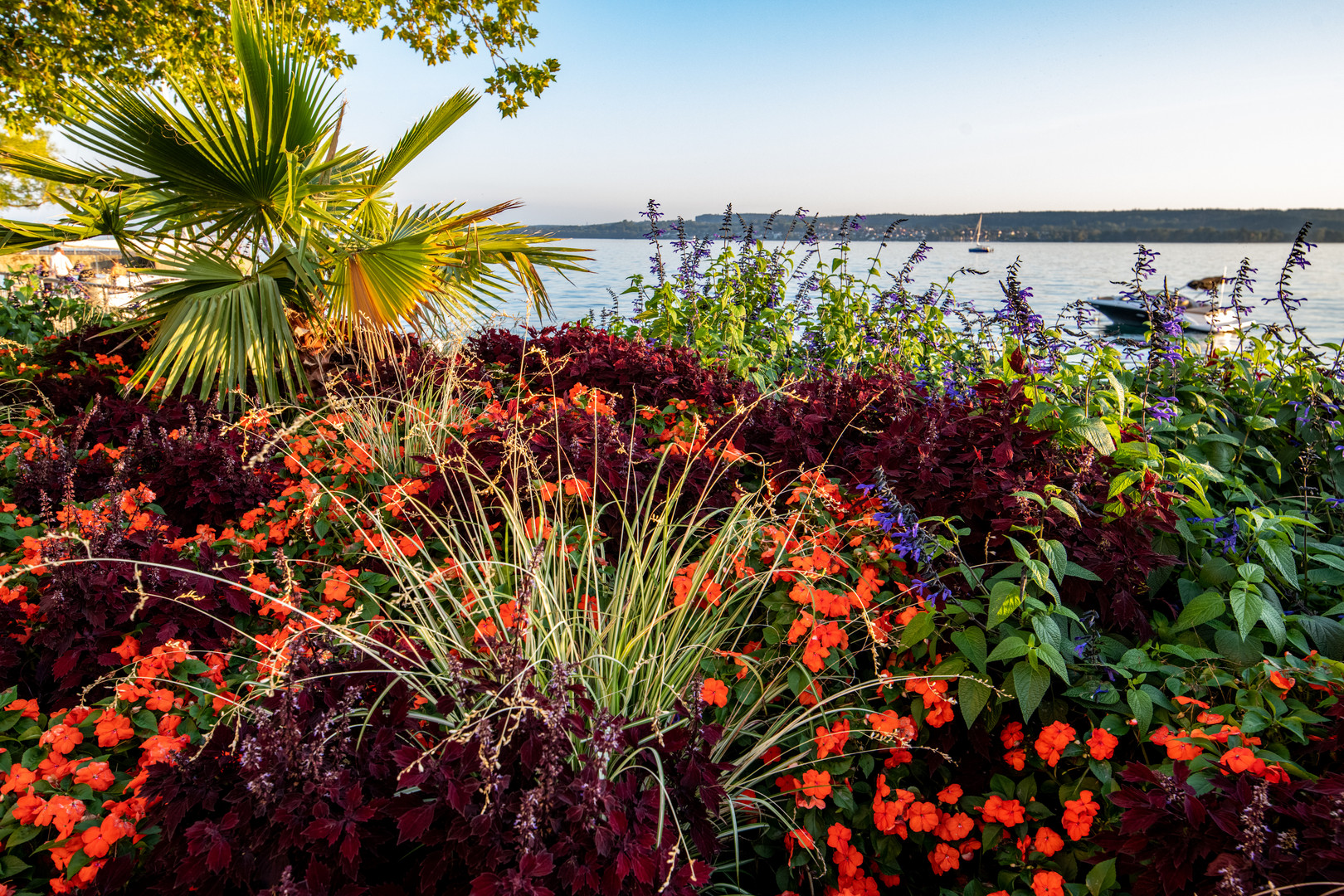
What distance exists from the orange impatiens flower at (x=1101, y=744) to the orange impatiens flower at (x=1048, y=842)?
0.17 meters

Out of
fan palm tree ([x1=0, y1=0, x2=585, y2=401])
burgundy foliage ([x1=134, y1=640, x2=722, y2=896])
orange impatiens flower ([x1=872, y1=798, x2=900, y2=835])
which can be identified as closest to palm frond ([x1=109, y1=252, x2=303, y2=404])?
fan palm tree ([x1=0, y1=0, x2=585, y2=401])

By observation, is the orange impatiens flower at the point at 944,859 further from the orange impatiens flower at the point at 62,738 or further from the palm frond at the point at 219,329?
the palm frond at the point at 219,329

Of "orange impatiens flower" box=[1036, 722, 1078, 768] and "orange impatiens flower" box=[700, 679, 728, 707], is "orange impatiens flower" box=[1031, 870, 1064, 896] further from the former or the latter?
"orange impatiens flower" box=[700, 679, 728, 707]

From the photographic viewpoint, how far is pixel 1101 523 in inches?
72.4

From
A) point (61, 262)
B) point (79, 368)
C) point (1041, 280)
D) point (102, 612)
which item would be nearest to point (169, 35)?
point (61, 262)

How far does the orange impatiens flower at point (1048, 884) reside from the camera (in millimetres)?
1333

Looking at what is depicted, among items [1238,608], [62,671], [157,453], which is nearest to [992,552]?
[1238,608]

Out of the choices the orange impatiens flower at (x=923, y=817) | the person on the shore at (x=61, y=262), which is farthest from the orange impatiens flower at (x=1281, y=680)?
the person on the shore at (x=61, y=262)

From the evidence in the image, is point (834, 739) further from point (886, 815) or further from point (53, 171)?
point (53, 171)

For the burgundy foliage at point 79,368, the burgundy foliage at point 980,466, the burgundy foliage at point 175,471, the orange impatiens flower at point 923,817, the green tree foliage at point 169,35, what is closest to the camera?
the orange impatiens flower at point 923,817

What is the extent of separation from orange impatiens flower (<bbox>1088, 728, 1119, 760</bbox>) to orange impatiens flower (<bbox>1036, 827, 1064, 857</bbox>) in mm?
175

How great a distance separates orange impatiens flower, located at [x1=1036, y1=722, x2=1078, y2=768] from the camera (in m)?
1.48

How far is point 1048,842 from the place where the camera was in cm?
143

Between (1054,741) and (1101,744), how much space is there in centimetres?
8
